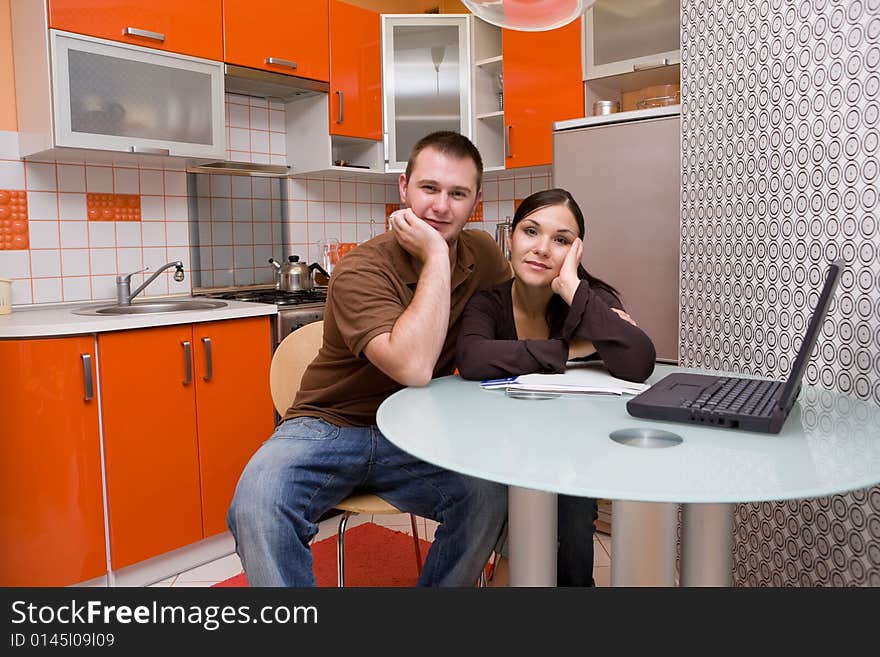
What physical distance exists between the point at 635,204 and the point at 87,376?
1.96 metres

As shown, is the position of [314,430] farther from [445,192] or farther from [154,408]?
[154,408]

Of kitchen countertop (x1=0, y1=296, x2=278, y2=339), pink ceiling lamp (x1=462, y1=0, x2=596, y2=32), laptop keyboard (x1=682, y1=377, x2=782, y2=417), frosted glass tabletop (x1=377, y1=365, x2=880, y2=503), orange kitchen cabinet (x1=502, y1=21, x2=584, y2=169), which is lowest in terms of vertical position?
frosted glass tabletop (x1=377, y1=365, x2=880, y2=503)

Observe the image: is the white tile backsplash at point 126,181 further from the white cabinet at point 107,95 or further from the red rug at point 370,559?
the red rug at point 370,559

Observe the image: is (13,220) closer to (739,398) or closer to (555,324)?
(555,324)

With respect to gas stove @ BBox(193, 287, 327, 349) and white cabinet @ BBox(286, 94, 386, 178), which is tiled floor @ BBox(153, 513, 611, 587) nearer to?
gas stove @ BBox(193, 287, 327, 349)

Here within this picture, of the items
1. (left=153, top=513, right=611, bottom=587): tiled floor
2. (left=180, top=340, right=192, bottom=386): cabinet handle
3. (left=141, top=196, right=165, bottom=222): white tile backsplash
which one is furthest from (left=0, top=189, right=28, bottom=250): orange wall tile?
(left=153, top=513, right=611, bottom=587): tiled floor

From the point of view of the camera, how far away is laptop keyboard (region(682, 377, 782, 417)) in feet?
3.88

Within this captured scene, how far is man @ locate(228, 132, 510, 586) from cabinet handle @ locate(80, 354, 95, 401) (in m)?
0.91

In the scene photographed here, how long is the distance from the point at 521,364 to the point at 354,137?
238 cm

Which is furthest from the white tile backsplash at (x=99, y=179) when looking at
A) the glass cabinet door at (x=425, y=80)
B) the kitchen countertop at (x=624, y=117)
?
the kitchen countertop at (x=624, y=117)

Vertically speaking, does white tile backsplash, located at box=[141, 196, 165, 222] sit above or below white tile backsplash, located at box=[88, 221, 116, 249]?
above

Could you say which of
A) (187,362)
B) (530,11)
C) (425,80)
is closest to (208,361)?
(187,362)

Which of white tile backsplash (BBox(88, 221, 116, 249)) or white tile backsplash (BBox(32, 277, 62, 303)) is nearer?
white tile backsplash (BBox(32, 277, 62, 303))

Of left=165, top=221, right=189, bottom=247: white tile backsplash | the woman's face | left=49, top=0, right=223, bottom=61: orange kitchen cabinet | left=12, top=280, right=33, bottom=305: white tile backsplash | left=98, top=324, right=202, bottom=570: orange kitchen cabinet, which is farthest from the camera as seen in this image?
left=165, top=221, right=189, bottom=247: white tile backsplash
